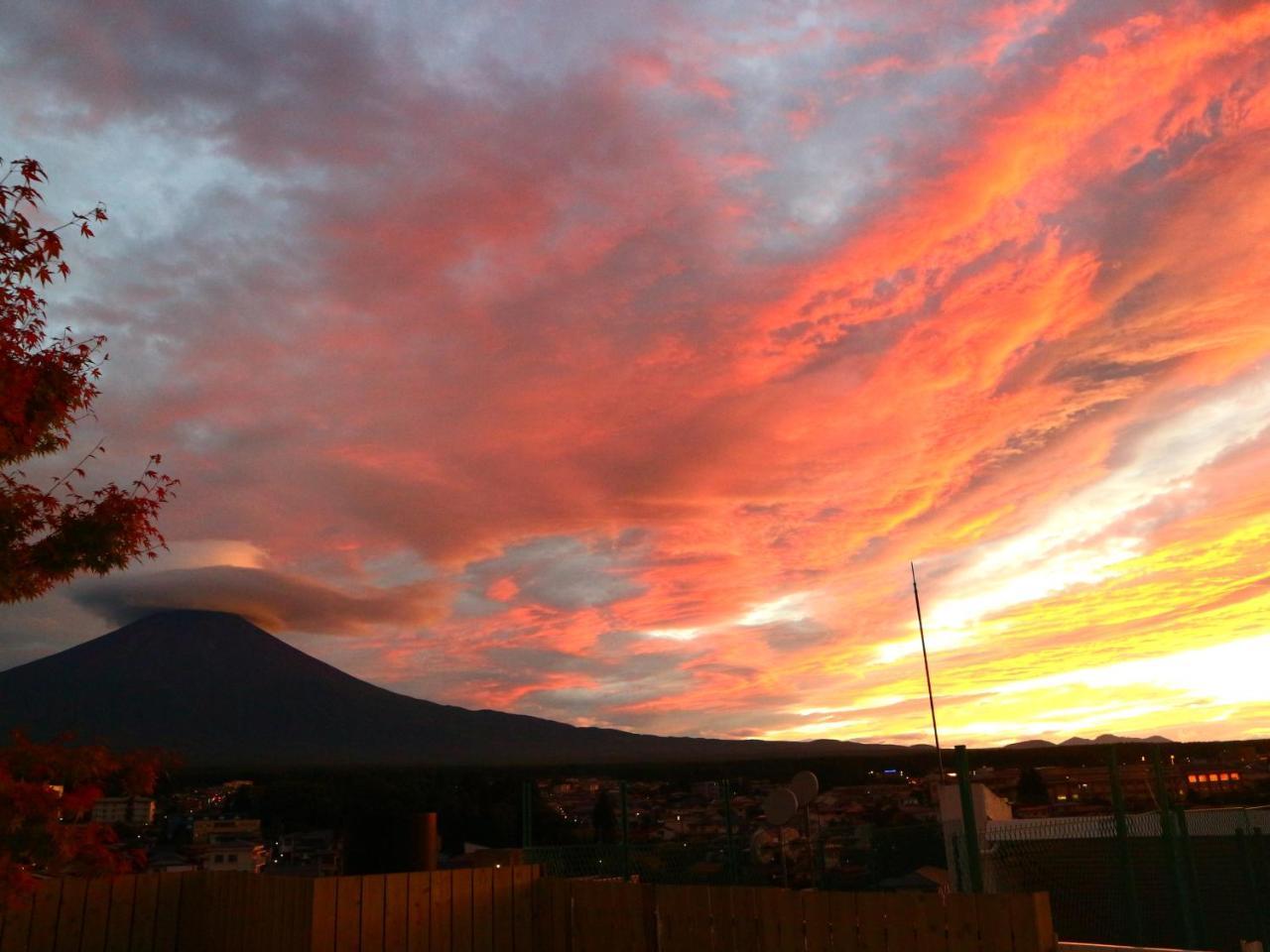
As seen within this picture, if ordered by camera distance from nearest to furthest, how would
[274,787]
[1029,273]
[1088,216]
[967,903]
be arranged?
1. [967,903]
2. [1088,216]
3. [1029,273]
4. [274,787]

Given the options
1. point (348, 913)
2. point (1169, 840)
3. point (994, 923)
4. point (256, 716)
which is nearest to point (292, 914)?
point (348, 913)

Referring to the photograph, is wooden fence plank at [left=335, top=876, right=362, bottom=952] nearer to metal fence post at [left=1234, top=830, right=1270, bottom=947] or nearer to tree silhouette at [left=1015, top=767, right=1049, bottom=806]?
metal fence post at [left=1234, top=830, right=1270, bottom=947]

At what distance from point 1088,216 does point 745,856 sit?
450 inches

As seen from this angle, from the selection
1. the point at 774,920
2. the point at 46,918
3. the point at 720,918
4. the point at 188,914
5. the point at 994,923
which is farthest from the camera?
the point at 188,914

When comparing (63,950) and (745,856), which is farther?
(745,856)

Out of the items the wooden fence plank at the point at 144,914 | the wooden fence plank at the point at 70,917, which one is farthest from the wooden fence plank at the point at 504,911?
the wooden fence plank at the point at 70,917

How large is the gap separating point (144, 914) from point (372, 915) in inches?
111

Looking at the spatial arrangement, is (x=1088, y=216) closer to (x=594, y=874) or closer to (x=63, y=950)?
(x=594, y=874)

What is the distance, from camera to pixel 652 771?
110062mm

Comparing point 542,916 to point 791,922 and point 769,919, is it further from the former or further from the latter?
point 791,922

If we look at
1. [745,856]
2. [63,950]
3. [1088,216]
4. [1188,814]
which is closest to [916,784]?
[745,856]

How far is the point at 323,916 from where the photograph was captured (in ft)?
29.3

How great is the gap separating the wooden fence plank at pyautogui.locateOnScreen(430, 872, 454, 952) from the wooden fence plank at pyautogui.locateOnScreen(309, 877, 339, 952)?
1.01 metres

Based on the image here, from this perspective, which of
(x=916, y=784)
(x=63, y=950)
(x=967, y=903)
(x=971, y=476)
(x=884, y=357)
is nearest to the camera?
(x=967, y=903)
